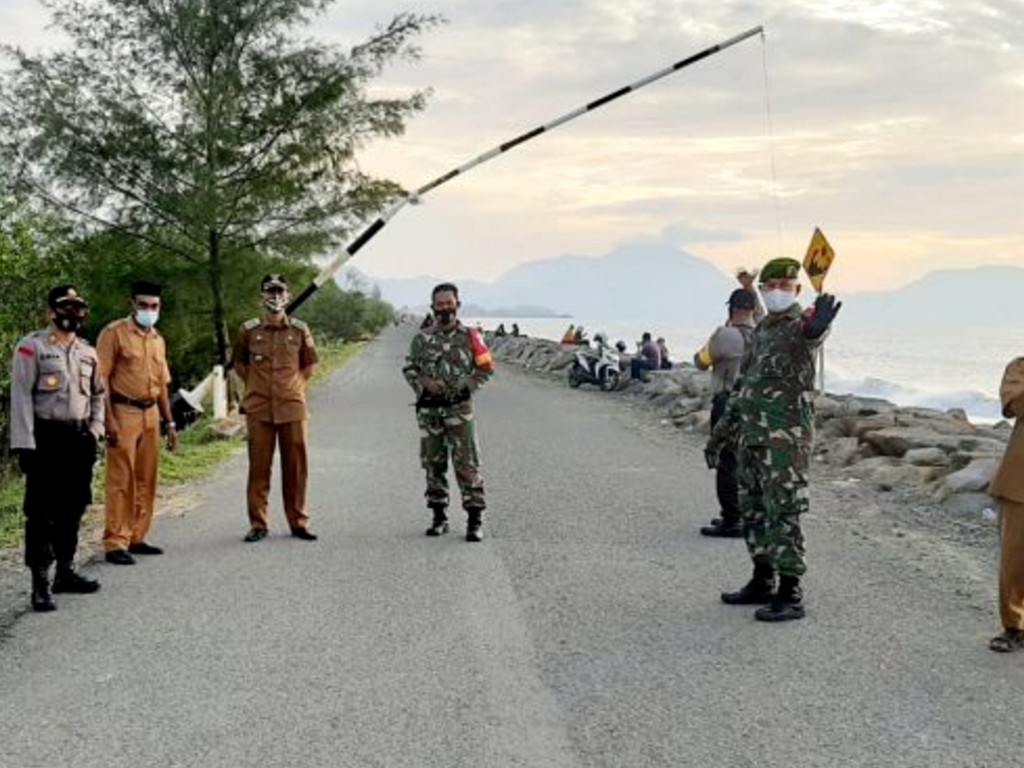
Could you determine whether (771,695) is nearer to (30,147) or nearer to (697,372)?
(30,147)

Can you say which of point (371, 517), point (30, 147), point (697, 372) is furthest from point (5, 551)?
point (697, 372)

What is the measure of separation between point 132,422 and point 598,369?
55.8ft

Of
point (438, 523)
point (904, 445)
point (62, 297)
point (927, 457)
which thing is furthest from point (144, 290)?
point (904, 445)

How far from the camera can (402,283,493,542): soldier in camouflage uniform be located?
834 cm

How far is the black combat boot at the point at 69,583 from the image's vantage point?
6789 millimetres

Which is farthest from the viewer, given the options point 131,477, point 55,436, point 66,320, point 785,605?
point 131,477

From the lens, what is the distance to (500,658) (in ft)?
17.9

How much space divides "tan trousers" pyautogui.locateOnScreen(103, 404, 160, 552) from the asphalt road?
305mm

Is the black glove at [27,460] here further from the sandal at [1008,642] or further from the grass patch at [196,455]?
the sandal at [1008,642]

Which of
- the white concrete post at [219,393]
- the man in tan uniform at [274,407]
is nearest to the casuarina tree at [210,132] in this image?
the white concrete post at [219,393]

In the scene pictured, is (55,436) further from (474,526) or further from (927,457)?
(927,457)

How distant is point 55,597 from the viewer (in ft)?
22.0

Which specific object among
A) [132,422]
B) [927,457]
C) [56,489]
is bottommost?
[927,457]

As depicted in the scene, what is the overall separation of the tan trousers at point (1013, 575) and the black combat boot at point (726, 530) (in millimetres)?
2833
